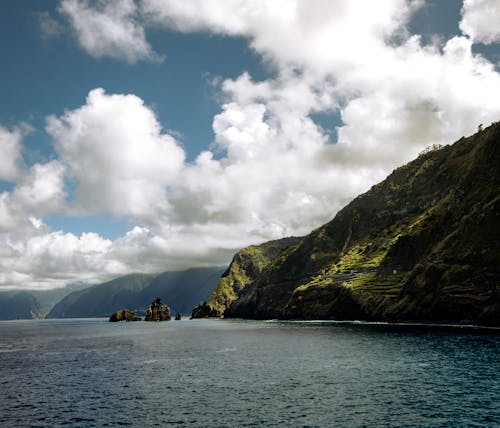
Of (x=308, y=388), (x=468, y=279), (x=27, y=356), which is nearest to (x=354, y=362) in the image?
(x=308, y=388)

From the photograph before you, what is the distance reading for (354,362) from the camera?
96562mm

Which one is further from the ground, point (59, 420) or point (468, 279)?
point (468, 279)

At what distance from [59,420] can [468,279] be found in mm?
193362

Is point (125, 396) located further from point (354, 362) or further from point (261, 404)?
point (354, 362)

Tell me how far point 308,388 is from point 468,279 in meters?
159

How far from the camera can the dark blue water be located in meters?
53.8

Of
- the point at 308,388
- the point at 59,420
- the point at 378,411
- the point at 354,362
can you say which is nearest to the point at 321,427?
the point at 378,411

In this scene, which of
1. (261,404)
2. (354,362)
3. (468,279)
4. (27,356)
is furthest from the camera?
(468,279)

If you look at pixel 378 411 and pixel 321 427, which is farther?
pixel 378 411

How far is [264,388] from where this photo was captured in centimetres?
7112

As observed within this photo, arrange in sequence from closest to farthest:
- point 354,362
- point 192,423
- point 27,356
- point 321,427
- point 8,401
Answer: point 321,427 → point 192,423 → point 8,401 → point 354,362 → point 27,356

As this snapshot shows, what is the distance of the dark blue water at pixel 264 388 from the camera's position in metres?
53.8

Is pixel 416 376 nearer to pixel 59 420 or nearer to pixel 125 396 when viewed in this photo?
pixel 125 396

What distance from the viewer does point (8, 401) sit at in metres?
66.6
